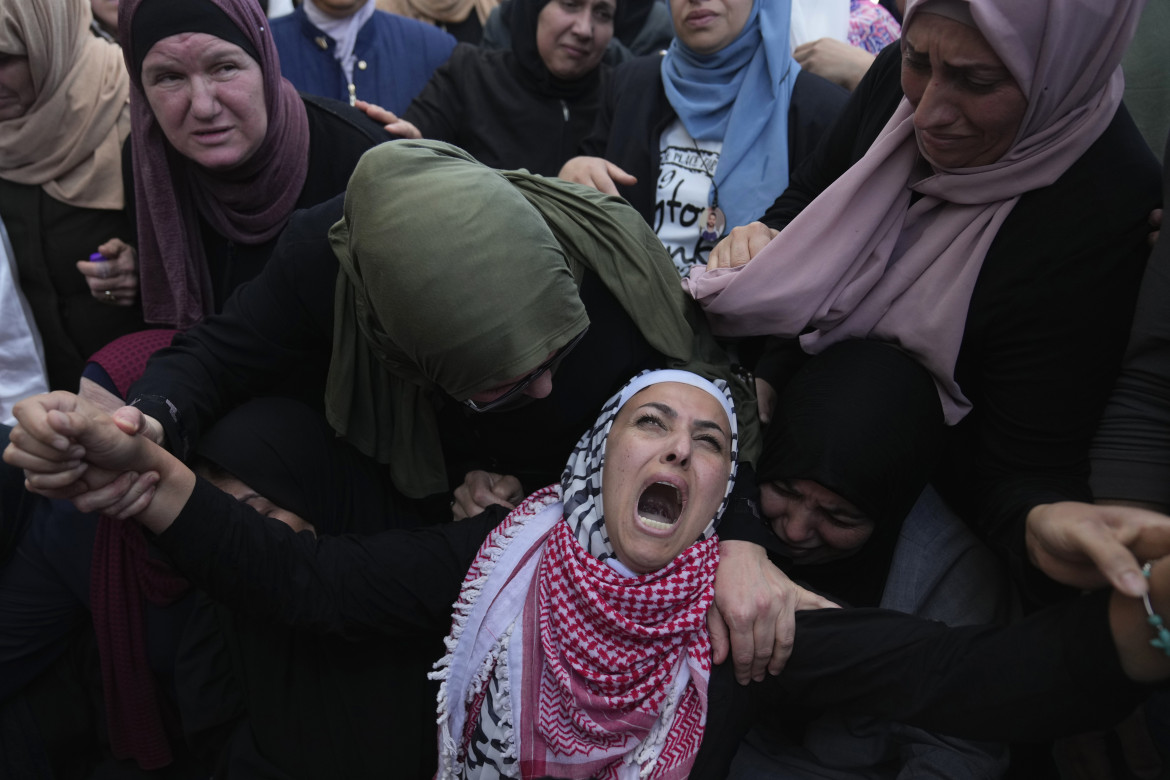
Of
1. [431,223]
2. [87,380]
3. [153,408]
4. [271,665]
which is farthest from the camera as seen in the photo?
[87,380]

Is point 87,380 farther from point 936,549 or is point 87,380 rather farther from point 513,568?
point 936,549

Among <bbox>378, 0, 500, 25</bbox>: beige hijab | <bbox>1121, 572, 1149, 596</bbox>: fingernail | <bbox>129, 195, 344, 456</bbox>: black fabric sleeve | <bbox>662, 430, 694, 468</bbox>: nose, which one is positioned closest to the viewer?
<bbox>1121, 572, 1149, 596</bbox>: fingernail

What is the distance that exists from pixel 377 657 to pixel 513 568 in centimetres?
42

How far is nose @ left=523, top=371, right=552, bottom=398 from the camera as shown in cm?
187

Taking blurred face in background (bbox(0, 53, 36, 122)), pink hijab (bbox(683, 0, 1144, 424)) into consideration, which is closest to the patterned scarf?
pink hijab (bbox(683, 0, 1144, 424))

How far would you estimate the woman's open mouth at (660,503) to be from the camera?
74.6 inches

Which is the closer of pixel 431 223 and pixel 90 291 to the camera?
pixel 431 223

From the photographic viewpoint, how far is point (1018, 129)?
1.73 metres

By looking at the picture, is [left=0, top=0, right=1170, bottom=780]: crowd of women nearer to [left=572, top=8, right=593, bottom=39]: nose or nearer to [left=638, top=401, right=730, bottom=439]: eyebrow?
[left=638, top=401, right=730, bottom=439]: eyebrow

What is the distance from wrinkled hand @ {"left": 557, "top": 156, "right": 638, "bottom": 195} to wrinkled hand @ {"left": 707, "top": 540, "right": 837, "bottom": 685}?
1.06 metres

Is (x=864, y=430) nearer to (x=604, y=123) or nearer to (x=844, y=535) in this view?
(x=844, y=535)

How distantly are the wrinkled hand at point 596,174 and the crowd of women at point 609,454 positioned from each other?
1 centimetres

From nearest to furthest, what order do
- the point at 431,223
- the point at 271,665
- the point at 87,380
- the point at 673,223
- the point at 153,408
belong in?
the point at 431,223
the point at 153,408
the point at 271,665
the point at 87,380
the point at 673,223

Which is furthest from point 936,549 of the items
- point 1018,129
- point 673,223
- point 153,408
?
point 153,408
